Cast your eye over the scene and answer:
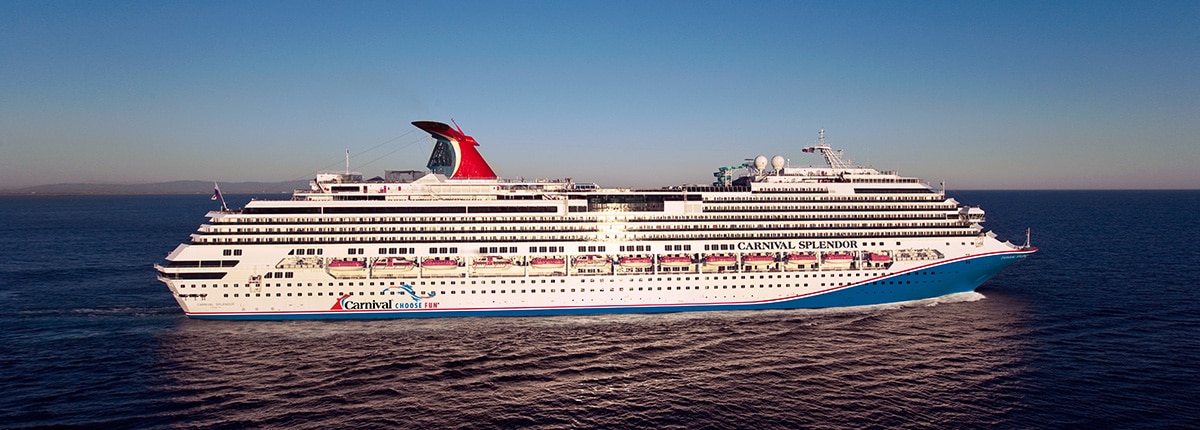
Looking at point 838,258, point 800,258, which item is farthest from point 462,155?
point 838,258

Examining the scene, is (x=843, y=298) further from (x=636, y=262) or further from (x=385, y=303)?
(x=385, y=303)

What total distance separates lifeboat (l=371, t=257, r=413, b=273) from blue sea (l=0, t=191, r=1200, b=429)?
3.41m

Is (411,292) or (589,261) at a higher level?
(589,261)

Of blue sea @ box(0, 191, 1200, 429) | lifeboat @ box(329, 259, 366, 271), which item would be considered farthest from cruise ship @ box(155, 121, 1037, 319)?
blue sea @ box(0, 191, 1200, 429)

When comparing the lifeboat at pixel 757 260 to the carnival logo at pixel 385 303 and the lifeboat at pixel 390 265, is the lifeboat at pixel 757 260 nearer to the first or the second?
the carnival logo at pixel 385 303

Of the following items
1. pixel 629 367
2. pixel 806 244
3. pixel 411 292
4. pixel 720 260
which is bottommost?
pixel 629 367

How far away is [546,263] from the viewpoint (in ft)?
131

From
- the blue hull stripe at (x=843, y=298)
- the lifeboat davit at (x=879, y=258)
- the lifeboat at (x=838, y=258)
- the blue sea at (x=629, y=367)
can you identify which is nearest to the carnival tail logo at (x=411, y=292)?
the blue hull stripe at (x=843, y=298)

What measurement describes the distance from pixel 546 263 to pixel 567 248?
1782 millimetres

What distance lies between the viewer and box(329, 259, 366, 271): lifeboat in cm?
3869

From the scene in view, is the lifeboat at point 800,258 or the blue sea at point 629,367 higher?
the lifeboat at point 800,258

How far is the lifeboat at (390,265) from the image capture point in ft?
128

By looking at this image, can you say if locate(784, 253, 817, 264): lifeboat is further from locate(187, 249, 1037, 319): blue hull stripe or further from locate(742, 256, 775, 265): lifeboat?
locate(187, 249, 1037, 319): blue hull stripe

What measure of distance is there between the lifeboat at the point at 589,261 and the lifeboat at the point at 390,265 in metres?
11.1
